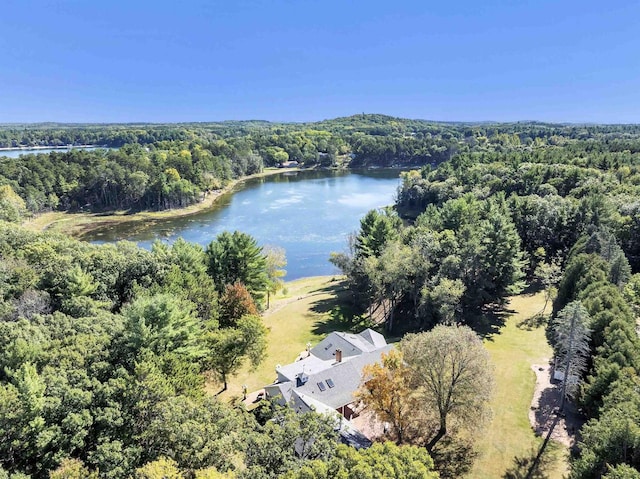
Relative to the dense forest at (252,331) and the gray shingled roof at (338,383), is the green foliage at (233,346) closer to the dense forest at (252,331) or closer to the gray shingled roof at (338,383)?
the dense forest at (252,331)

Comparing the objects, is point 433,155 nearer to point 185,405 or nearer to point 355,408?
point 355,408

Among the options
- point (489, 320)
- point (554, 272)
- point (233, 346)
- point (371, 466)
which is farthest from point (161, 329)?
point (554, 272)

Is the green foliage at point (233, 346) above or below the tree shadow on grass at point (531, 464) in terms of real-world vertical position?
above

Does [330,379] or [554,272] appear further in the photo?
[554,272]

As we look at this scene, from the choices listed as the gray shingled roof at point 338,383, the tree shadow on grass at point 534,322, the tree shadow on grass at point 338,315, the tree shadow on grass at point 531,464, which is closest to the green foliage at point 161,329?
the gray shingled roof at point 338,383

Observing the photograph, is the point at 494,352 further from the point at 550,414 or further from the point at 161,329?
the point at 161,329

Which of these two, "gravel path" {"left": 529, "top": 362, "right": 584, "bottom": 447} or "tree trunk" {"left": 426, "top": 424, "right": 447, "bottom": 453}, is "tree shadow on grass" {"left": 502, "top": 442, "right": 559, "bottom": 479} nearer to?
"gravel path" {"left": 529, "top": 362, "right": 584, "bottom": 447}
